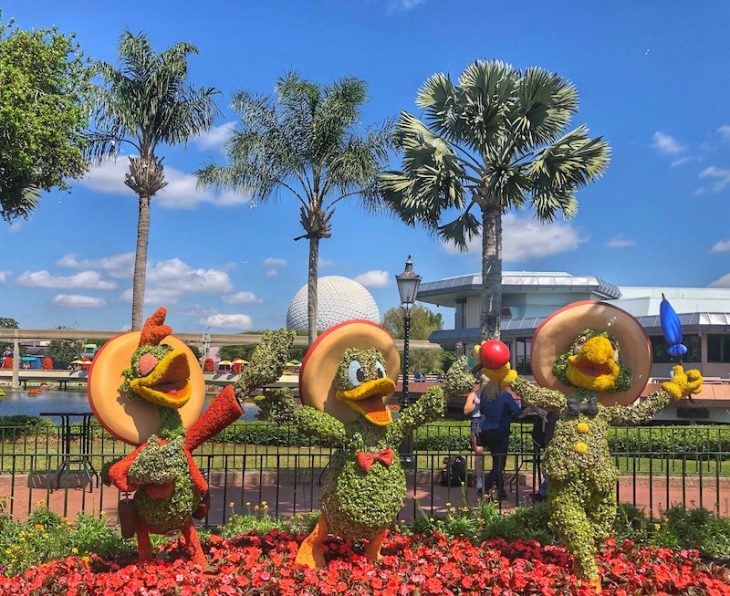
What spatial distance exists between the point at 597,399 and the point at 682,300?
33.4 m

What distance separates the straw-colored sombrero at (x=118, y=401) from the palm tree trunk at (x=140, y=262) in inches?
500

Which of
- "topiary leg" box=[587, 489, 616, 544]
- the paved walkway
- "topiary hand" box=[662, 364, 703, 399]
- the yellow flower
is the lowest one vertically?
the paved walkway

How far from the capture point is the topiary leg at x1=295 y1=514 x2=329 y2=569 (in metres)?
5.00

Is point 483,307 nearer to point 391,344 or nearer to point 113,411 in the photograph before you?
point 391,344

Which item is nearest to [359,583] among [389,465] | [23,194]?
[389,465]

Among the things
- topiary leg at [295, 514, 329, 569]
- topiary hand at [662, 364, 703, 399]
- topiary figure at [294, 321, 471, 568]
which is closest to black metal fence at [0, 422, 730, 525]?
topiary hand at [662, 364, 703, 399]

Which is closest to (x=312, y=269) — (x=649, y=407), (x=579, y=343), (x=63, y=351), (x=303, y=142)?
(x=303, y=142)

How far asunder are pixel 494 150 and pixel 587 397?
30.9 ft

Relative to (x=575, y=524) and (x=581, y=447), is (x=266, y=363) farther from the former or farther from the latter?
(x=575, y=524)

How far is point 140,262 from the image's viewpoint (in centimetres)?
1731

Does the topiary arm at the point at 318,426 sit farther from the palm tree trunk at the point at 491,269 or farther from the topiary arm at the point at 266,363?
the palm tree trunk at the point at 491,269

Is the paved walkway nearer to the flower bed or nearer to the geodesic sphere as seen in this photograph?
the flower bed

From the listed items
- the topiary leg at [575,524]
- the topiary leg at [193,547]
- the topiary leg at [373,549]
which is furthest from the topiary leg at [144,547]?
the topiary leg at [575,524]

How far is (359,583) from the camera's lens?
15.0ft
